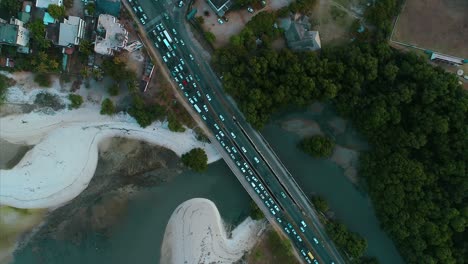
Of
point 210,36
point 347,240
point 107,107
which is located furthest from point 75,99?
point 347,240

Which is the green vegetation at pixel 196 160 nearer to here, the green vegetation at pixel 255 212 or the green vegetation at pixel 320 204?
the green vegetation at pixel 255 212

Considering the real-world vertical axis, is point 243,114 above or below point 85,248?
above

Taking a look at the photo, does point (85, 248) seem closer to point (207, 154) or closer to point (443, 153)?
point (207, 154)

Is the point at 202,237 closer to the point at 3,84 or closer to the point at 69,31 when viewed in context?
the point at 69,31

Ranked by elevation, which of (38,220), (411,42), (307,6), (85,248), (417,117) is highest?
(307,6)

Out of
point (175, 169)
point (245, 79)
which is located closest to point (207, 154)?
point (175, 169)

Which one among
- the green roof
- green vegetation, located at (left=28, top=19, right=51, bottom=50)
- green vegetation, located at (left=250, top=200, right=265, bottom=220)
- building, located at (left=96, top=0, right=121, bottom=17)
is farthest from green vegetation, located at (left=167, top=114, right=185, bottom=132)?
the green roof

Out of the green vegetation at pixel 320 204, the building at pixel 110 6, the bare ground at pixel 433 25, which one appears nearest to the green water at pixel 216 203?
the green vegetation at pixel 320 204
